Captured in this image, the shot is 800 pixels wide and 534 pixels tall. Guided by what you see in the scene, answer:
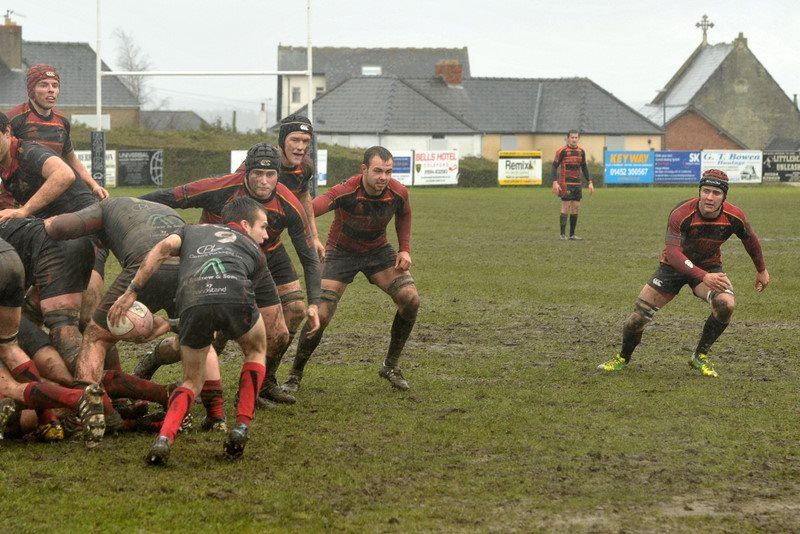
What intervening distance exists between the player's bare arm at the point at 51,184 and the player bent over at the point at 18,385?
1.31 metres

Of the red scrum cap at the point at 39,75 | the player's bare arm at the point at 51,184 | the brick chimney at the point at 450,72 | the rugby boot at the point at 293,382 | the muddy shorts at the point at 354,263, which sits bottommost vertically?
the rugby boot at the point at 293,382

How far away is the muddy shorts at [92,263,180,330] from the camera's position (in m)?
7.41

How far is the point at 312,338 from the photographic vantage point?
9.20 metres

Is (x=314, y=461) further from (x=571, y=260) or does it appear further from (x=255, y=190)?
(x=571, y=260)

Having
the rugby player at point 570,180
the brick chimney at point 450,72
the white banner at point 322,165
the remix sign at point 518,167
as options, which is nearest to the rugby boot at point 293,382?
the rugby player at point 570,180

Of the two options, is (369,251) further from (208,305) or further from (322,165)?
(322,165)

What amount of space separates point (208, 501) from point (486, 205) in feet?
94.4

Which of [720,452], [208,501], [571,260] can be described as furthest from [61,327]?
[571,260]

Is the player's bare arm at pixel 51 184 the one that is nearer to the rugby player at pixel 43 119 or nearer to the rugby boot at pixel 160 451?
the rugby player at pixel 43 119

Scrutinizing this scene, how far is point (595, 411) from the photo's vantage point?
8.38 metres

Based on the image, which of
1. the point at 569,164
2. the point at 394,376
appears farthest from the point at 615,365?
the point at 569,164

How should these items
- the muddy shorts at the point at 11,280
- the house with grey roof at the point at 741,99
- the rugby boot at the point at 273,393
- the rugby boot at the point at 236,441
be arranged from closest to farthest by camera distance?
the rugby boot at the point at 236,441
the muddy shorts at the point at 11,280
the rugby boot at the point at 273,393
the house with grey roof at the point at 741,99

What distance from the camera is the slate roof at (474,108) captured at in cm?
6606

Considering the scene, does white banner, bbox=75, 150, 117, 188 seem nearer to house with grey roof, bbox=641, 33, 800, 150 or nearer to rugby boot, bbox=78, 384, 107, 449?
rugby boot, bbox=78, 384, 107, 449
